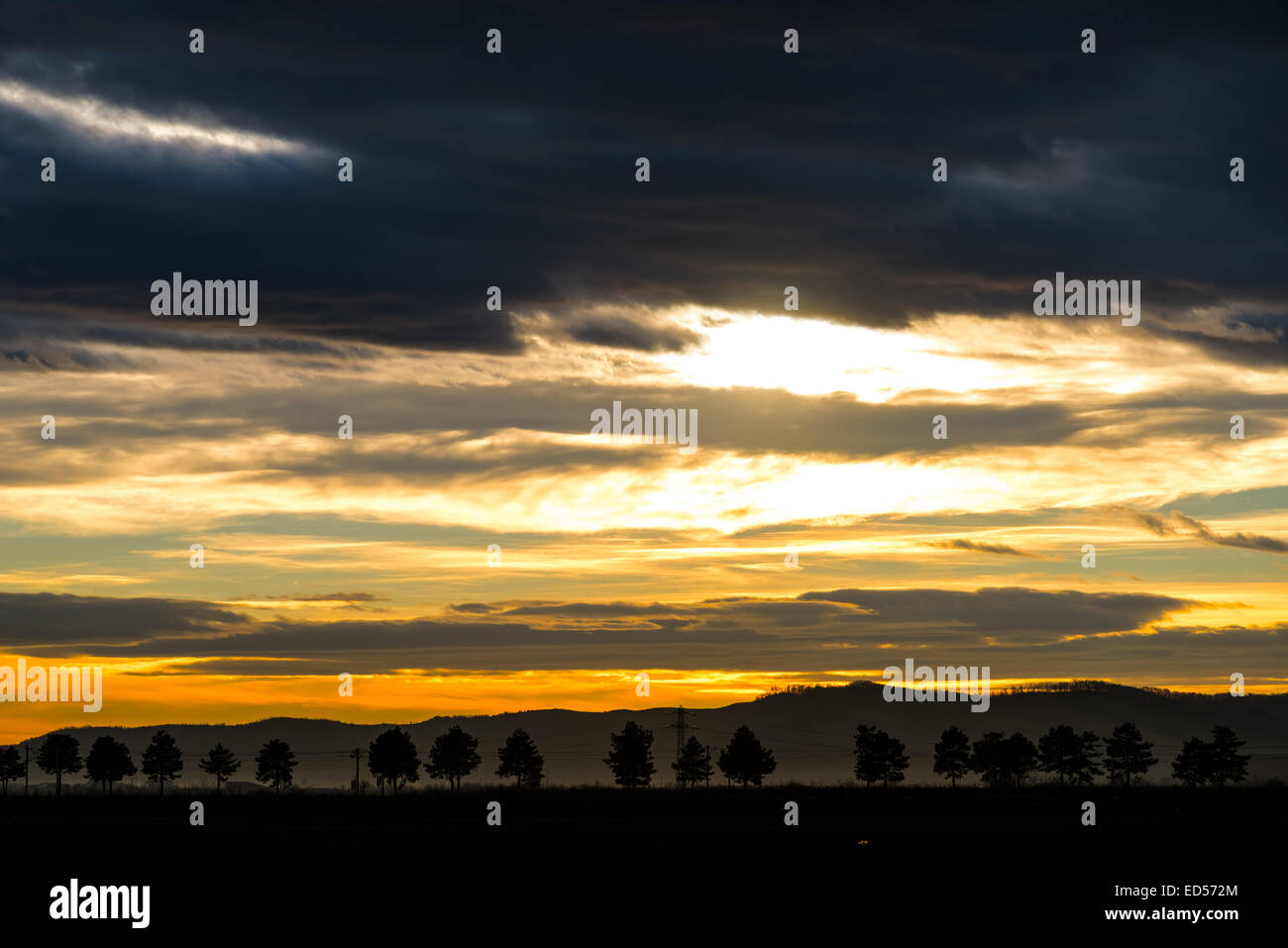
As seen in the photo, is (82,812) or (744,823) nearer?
(744,823)

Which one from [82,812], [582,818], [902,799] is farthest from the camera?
[902,799]

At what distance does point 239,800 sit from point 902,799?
85.9 metres

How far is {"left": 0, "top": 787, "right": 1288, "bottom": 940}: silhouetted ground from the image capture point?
48.0 metres
